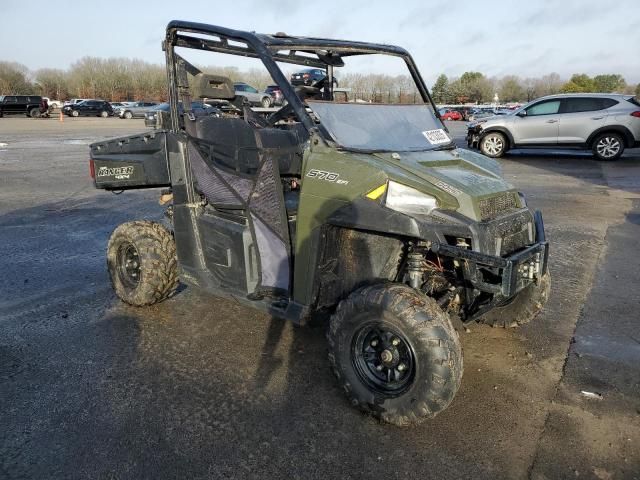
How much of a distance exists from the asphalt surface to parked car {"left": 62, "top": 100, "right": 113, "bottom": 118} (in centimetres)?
4478

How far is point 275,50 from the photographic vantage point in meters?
3.67

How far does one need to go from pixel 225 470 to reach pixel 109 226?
19.1 ft

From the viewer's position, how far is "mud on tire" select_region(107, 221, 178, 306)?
4625 millimetres

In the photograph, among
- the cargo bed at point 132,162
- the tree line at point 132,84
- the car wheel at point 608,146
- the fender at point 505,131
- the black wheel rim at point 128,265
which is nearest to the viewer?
the cargo bed at point 132,162

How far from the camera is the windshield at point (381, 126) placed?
3521 millimetres

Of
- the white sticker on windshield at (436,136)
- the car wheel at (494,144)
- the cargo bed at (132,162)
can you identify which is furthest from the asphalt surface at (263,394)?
the car wheel at (494,144)

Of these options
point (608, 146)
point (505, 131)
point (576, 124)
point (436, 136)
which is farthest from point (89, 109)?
point (436, 136)

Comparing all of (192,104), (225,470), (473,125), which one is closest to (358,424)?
(225,470)

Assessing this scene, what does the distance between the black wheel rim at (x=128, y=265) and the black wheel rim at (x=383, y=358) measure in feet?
8.07

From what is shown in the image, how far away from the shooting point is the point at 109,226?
7.85m

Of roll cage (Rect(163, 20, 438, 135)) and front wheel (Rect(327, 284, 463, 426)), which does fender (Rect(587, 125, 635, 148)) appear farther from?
front wheel (Rect(327, 284, 463, 426))

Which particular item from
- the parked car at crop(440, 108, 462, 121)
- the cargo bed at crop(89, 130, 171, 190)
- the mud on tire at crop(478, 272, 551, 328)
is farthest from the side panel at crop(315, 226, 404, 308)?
the parked car at crop(440, 108, 462, 121)

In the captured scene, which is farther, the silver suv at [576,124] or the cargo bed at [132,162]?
the silver suv at [576,124]

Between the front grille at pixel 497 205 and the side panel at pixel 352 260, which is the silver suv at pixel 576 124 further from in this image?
→ the side panel at pixel 352 260
